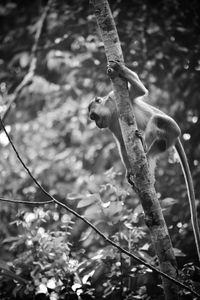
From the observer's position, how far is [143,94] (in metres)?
4.21

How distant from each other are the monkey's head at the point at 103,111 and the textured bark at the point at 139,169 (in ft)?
4.76

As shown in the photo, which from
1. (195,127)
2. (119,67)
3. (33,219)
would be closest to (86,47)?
(195,127)

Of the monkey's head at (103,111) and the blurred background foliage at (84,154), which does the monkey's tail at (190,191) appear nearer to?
the blurred background foliage at (84,154)

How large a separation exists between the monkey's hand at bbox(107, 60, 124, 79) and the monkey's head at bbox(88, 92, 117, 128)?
55.4 inches

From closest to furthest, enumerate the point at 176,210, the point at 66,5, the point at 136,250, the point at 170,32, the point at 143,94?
the point at 136,250, the point at 143,94, the point at 176,210, the point at 170,32, the point at 66,5

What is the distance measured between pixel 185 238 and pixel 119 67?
2.35 metres

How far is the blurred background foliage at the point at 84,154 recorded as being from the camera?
3.65 meters

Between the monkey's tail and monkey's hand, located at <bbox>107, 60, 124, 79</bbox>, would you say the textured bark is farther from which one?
the monkey's tail

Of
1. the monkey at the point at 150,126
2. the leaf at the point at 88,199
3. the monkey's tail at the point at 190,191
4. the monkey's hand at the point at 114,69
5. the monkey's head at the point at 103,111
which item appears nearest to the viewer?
the monkey's hand at the point at 114,69

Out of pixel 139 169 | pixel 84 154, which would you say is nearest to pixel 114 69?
pixel 139 169

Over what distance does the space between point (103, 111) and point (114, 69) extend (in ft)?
4.85

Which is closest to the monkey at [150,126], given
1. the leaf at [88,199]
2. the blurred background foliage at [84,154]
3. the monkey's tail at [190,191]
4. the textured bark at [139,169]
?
the monkey's tail at [190,191]

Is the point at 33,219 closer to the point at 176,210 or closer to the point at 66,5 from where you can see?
the point at 176,210

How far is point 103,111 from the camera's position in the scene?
491cm
